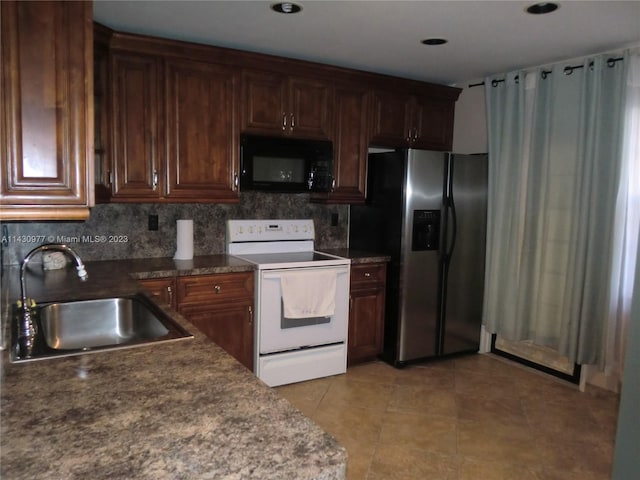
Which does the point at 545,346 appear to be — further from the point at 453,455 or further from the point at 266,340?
the point at 266,340

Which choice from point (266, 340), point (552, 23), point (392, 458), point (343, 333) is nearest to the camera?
point (392, 458)

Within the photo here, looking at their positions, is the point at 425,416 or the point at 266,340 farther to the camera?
the point at 266,340

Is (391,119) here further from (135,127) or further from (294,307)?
(135,127)

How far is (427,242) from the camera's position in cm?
373

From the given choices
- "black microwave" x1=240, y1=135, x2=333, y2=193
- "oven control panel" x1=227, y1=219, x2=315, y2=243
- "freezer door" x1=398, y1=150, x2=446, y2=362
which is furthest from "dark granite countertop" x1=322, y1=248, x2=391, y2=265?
"black microwave" x1=240, y1=135, x2=333, y2=193

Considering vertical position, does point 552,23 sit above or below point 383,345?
above

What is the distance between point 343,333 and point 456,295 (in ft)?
3.38

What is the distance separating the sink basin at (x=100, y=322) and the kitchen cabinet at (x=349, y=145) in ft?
6.58

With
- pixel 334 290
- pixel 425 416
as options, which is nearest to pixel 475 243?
pixel 334 290

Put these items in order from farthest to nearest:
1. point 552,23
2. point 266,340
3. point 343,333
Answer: point 343,333
point 266,340
point 552,23

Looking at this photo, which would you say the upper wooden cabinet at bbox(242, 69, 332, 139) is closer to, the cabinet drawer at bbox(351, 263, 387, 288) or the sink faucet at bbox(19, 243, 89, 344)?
the cabinet drawer at bbox(351, 263, 387, 288)

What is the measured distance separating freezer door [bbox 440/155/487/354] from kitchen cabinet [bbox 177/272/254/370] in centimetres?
163

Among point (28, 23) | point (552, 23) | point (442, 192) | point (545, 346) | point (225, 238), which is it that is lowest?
point (545, 346)

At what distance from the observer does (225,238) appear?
12.2 feet
